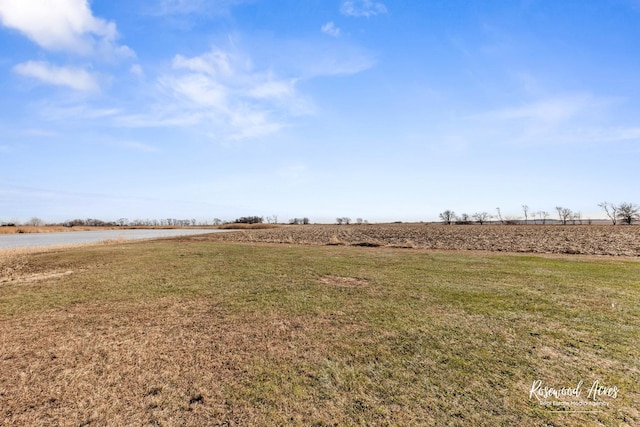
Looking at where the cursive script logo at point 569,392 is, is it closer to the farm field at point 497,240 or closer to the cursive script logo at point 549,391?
the cursive script logo at point 549,391

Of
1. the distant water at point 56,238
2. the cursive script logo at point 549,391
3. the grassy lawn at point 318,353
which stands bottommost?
the cursive script logo at point 549,391

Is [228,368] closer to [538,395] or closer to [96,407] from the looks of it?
[96,407]

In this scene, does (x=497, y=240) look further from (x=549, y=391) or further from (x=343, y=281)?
(x=549, y=391)

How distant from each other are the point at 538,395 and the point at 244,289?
8.23m

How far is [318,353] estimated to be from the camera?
529 centimetres

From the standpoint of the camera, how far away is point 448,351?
5.27m

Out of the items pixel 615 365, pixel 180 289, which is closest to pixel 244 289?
pixel 180 289

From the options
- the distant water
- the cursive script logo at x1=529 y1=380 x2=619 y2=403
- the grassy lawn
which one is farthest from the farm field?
the cursive script logo at x1=529 y1=380 x2=619 y2=403

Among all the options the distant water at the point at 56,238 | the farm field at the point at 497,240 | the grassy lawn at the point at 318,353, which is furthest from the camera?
the distant water at the point at 56,238

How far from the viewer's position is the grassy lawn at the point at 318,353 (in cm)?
370

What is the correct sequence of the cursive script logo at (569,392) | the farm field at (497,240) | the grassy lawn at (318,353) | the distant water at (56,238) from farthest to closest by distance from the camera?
1. the distant water at (56,238)
2. the farm field at (497,240)
3. the cursive script logo at (569,392)
4. the grassy lawn at (318,353)

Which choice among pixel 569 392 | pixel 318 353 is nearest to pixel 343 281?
pixel 318 353

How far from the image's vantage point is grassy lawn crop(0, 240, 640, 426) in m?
3.70

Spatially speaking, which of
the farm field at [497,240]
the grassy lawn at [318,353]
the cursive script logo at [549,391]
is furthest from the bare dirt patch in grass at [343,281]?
the farm field at [497,240]
